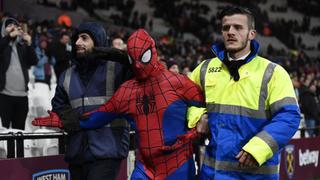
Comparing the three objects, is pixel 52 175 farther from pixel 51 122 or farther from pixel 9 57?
pixel 9 57

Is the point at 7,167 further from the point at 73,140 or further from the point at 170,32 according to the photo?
the point at 170,32

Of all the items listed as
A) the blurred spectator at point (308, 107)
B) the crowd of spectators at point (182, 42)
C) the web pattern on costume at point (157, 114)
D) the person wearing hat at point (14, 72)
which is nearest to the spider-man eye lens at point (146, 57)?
the web pattern on costume at point (157, 114)

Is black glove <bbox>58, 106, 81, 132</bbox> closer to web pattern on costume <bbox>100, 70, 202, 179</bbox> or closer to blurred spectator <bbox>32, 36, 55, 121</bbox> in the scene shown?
web pattern on costume <bbox>100, 70, 202, 179</bbox>

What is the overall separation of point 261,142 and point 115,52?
1.46 meters

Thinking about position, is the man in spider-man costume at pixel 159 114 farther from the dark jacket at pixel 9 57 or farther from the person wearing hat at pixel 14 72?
the dark jacket at pixel 9 57

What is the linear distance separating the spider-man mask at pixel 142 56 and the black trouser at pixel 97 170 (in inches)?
32.7

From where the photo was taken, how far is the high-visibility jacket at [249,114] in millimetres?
3695

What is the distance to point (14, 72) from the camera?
7910mm

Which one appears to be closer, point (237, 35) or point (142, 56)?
point (237, 35)

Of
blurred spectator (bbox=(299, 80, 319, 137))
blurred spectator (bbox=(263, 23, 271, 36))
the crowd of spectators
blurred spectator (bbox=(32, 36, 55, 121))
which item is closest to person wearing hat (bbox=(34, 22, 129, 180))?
blurred spectator (bbox=(32, 36, 55, 121))

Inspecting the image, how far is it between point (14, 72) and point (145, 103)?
410cm

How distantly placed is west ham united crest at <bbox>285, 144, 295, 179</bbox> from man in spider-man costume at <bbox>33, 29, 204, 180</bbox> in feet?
20.8

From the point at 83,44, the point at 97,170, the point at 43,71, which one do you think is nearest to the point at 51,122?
the point at 97,170

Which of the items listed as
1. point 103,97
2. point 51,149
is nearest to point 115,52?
point 103,97
